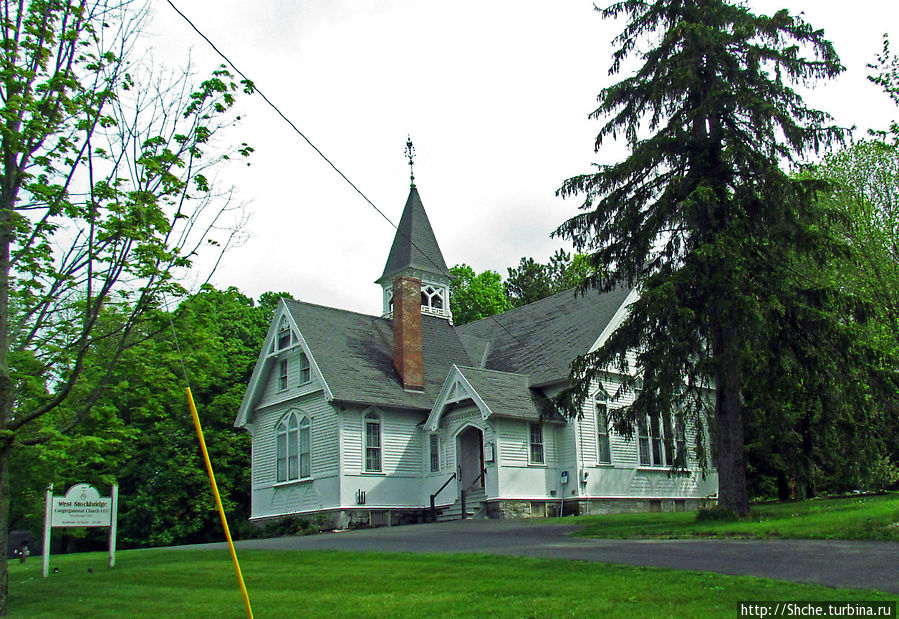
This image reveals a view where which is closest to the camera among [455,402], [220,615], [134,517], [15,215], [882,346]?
[220,615]

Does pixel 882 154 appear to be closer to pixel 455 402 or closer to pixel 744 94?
pixel 744 94

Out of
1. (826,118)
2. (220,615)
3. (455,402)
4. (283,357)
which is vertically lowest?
(220,615)

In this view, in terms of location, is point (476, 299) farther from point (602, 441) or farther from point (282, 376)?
point (602, 441)

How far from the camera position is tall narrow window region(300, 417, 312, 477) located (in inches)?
1215

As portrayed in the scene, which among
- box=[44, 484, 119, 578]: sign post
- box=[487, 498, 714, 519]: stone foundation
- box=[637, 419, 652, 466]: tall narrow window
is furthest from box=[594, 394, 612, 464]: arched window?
box=[44, 484, 119, 578]: sign post

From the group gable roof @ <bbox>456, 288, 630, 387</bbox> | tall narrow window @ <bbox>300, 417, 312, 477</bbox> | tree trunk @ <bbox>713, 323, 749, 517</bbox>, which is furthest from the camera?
tall narrow window @ <bbox>300, 417, 312, 477</bbox>

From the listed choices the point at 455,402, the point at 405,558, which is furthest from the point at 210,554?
the point at 455,402

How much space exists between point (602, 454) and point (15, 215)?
21.9m

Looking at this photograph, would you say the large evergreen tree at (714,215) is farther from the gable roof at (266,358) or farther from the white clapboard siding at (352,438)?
the gable roof at (266,358)

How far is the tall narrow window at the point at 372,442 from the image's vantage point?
2967 cm

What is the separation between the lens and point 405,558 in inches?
607

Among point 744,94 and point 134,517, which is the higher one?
point 744,94

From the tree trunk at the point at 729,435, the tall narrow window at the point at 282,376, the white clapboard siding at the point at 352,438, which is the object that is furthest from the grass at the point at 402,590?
the tall narrow window at the point at 282,376

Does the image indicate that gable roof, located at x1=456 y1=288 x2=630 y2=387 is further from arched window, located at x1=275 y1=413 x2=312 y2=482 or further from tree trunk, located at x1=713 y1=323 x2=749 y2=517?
tree trunk, located at x1=713 y1=323 x2=749 y2=517
